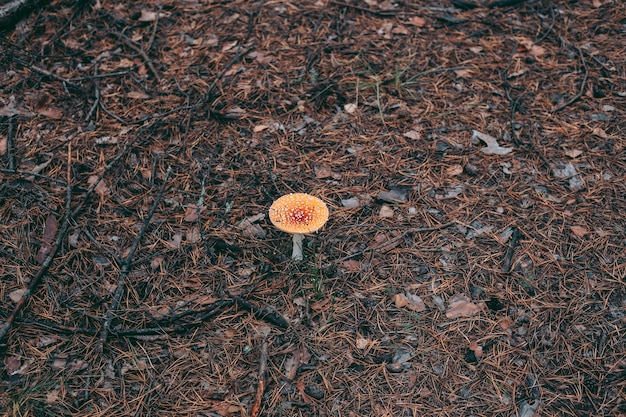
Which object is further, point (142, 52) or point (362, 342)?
point (142, 52)

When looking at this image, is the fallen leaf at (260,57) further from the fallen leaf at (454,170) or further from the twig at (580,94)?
the twig at (580,94)

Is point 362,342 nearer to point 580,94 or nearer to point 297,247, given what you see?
point 297,247

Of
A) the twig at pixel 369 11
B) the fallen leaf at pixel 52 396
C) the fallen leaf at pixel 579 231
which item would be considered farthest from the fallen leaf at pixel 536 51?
the fallen leaf at pixel 52 396

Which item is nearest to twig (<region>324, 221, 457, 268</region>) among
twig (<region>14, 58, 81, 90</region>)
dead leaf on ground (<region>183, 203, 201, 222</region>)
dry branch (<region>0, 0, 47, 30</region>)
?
dead leaf on ground (<region>183, 203, 201, 222</region>)

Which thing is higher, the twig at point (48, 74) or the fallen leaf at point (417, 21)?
the fallen leaf at point (417, 21)

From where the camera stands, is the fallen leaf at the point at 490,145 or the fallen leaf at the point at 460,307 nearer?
the fallen leaf at the point at 460,307

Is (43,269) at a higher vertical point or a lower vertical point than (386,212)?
lower

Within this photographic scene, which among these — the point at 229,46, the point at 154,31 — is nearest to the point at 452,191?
the point at 229,46
